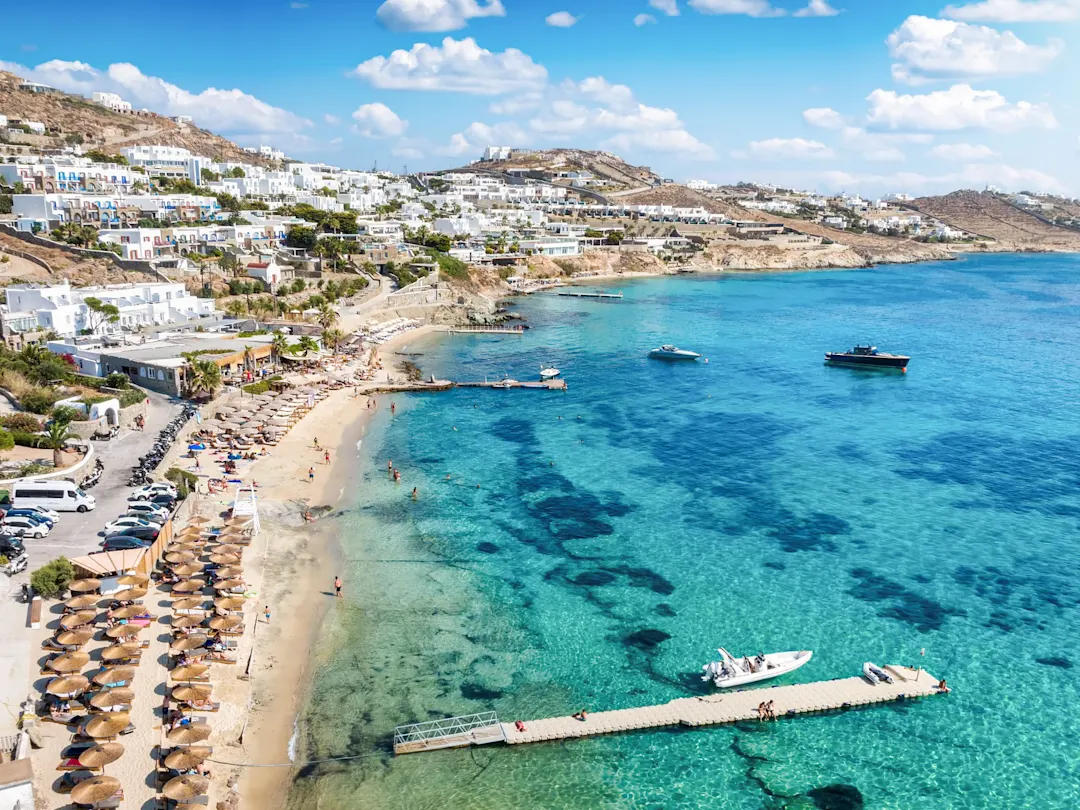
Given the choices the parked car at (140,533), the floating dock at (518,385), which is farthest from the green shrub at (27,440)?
the floating dock at (518,385)

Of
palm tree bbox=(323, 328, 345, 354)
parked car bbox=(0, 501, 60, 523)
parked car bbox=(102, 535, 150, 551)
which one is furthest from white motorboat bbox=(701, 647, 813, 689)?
palm tree bbox=(323, 328, 345, 354)

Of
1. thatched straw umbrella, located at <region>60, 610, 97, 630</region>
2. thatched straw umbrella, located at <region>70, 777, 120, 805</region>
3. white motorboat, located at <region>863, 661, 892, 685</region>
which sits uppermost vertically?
thatched straw umbrella, located at <region>60, 610, 97, 630</region>

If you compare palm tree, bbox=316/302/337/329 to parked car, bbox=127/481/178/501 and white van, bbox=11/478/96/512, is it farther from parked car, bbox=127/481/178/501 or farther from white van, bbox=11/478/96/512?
white van, bbox=11/478/96/512

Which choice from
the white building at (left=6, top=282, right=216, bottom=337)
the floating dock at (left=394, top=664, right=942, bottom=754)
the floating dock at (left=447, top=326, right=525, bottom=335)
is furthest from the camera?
the floating dock at (left=447, top=326, right=525, bottom=335)

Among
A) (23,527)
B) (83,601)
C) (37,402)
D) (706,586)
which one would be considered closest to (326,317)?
(37,402)

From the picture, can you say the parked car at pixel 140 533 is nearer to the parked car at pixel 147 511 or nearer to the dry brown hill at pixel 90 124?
the parked car at pixel 147 511

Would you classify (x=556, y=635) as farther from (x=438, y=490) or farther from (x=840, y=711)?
(x=438, y=490)

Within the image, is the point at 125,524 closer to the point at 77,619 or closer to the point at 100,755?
the point at 77,619
